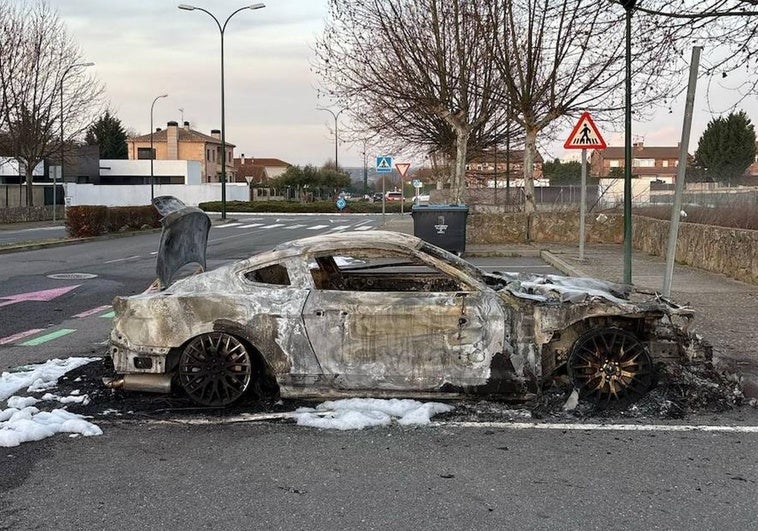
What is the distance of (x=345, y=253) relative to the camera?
18.6ft

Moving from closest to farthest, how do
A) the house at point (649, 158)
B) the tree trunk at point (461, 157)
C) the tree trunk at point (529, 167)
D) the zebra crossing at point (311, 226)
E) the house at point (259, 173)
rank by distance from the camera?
the tree trunk at point (529, 167) < the tree trunk at point (461, 157) < the zebra crossing at point (311, 226) < the house at point (259, 173) < the house at point (649, 158)

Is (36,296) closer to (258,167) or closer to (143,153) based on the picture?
(143,153)

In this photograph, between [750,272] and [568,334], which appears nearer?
[568,334]

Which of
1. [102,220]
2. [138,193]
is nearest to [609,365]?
[102,220]

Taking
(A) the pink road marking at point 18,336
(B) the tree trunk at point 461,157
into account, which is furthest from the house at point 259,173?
(A) the pink road marking at point 18,336

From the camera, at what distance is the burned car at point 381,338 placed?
531cm

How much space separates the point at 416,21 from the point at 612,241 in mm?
9821

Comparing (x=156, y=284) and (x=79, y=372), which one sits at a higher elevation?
(x=156, y=284)

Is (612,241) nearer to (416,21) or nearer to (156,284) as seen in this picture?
(416,21)

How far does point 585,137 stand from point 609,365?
Answer: 29.0 feet

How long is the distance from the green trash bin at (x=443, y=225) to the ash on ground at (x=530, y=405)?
38.4ft

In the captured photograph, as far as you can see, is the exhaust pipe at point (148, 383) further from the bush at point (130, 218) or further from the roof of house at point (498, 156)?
the roof of house at point (498, 156)

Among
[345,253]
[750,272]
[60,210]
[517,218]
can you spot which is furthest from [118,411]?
[60,210]

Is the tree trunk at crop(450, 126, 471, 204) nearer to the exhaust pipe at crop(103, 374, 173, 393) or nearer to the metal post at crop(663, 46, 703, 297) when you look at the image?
the metal post at crop(663, 46, 703, 297)
